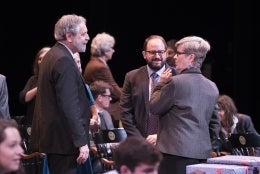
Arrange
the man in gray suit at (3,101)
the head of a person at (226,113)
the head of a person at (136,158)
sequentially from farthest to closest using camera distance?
the head of a person at (226,113) < the man in gray suit at (3,101) < the head of a person at (136,158)

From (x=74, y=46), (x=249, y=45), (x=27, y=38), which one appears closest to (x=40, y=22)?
(x=27, y=38)

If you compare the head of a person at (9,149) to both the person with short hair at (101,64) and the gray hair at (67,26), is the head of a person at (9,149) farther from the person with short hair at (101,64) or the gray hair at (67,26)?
the person with short hair at (101,64)

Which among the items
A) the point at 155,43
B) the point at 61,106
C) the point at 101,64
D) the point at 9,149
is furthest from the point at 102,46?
the point at 9,149

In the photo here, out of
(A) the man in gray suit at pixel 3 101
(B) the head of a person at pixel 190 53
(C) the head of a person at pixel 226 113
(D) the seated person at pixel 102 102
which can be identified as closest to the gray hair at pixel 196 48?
(B) the head of a person at pixel 190 53

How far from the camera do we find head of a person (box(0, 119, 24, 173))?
4.53 metres

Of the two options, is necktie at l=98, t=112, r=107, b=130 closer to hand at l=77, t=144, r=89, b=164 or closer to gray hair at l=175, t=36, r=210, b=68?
gray hair at l=175, t=36, r=210, b=68

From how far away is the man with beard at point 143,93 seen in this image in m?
7.00

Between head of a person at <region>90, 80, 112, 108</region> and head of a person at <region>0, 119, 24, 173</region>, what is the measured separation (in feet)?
12.4

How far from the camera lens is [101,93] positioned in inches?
332

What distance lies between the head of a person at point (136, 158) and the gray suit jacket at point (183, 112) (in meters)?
1.77

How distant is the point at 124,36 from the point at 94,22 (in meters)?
0.59

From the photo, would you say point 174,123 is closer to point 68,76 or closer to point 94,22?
point 68,76

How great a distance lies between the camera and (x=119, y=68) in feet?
37.6

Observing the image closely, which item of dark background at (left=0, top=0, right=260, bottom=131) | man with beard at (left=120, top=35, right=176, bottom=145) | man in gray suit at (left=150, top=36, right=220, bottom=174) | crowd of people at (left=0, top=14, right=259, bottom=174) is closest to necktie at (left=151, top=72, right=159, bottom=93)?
man with beard at (left=120, top=35, right=176, bottom=145)
